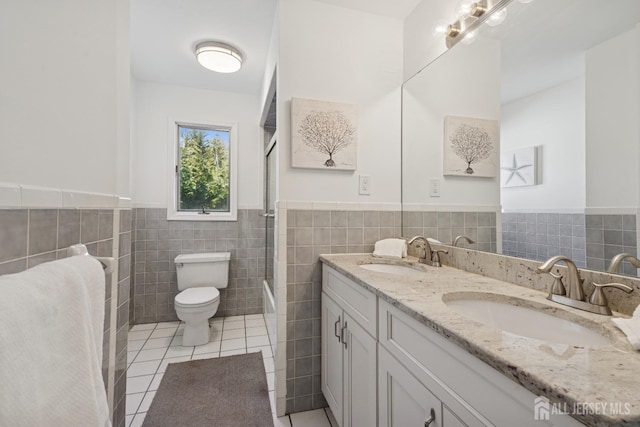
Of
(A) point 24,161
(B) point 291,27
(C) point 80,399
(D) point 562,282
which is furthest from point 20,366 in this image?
(B) point 291,27

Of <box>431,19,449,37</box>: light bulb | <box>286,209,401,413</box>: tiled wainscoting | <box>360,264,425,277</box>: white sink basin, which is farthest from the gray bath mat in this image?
<box>431,19,449,37</box>: light bulb

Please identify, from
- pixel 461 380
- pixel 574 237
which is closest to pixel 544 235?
pixel 574 237

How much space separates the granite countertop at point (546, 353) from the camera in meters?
0.38

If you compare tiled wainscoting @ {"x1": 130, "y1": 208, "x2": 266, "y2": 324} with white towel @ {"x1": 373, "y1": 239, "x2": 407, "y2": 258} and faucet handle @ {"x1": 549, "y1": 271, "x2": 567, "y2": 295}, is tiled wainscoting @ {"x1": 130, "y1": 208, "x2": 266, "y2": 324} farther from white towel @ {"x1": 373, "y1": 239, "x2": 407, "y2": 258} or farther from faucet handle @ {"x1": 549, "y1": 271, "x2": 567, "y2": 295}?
faucet handle @ {"x1": 549, "y1": 271, "x2": 567, "y2": 295}

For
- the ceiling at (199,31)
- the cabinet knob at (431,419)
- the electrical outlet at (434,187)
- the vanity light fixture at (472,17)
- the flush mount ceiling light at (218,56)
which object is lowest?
the cabinet knob at (431,419)

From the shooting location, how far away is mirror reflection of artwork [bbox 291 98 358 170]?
153cm

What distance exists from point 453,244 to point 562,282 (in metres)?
0.57

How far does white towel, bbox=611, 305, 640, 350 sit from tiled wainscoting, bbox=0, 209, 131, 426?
4.27 feet

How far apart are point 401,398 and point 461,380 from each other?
0.31 m

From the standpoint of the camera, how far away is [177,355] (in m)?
2.06

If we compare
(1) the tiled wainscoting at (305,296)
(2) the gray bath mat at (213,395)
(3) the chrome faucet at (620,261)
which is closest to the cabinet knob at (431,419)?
(3) the chrome faucet at (620,261)

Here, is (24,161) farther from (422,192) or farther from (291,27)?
(422,192)

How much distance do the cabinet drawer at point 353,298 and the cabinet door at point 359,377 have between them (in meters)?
0.04

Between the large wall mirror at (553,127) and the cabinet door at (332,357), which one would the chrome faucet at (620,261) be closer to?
the large wall mirror at (553,127)
